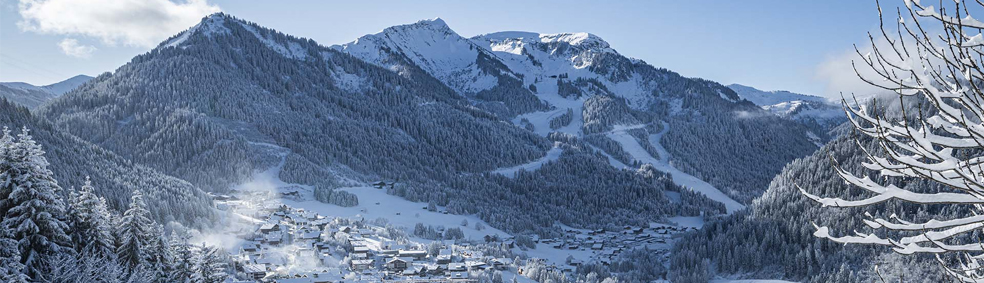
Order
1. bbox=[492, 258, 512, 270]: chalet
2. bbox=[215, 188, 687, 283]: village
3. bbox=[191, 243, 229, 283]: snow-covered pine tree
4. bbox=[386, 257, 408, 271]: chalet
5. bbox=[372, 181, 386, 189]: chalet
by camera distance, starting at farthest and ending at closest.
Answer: bbox=[372, 181, 386, 189]: chalet → bbox=[492, 258, 512, 270]: chalet → bbox=[386, 257, 408, 271]: chalet → bbox=[215, 188, 687, 283]: village → bbox=[191, 243, 229, 283]: snow-covered pine tree

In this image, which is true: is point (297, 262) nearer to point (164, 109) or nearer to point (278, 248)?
point (278, 248)

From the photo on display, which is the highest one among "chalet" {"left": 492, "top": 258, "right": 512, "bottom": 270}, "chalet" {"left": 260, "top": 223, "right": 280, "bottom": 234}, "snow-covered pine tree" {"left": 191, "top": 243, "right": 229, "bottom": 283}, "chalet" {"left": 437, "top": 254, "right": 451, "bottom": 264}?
"snow-covered pine tree" {"left": 191, "top": 243, "right": 229, "bottom": 283}

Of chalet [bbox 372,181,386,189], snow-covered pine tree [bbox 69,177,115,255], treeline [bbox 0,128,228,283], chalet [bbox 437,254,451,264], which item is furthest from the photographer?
chalet [bbox 372,181,386,189]

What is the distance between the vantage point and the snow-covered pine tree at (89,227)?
906 inches

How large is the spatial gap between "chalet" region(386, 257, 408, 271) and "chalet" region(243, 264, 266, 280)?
37.0 ft

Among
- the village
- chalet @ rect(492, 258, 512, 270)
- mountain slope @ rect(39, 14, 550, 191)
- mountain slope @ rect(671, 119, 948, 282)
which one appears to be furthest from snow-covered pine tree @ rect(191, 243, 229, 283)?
Answer: mountain slope @ rect(39, 14, 550, 191)

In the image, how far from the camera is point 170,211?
2347 inches

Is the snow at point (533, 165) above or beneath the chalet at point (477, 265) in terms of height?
above

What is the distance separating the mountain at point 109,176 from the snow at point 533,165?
266ft

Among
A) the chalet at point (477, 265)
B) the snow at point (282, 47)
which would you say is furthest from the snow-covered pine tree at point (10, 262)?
the snow at point (282, 47)

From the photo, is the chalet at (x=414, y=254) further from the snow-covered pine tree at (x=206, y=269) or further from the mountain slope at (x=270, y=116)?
the mountain slope at (x=270, y=116)

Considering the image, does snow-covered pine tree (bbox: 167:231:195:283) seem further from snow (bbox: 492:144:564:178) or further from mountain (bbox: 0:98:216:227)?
snow (bbox: 492:144:564:178)

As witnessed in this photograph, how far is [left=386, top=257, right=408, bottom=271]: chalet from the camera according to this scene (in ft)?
178

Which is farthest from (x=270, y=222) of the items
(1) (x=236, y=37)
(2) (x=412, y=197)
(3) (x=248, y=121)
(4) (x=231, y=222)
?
(1) (x=236, y=37)
